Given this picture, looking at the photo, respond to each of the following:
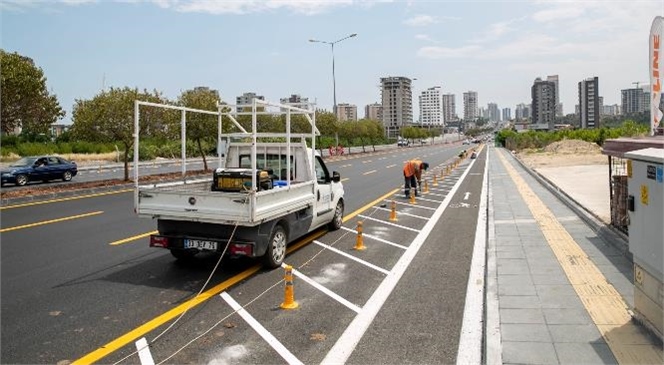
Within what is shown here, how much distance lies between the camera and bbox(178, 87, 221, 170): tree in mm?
29781

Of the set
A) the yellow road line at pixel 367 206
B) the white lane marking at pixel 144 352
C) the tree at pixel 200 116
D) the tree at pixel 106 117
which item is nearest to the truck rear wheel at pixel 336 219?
the yellow road line at pixel 367 206

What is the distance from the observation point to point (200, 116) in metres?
29.6

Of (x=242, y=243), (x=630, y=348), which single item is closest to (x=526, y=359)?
(x=630, y=348)

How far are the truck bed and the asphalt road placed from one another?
3.15 ft

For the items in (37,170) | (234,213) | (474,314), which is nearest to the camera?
(474,314)

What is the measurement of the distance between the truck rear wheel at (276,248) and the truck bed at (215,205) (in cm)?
35

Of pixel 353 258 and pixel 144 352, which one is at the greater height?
pixel 353 258

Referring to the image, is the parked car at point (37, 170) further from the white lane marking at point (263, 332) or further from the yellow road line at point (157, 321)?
the white lane marking at point (263, 332)

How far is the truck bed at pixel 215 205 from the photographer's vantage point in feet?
25.3

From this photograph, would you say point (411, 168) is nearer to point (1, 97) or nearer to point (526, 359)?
point (526, 359)

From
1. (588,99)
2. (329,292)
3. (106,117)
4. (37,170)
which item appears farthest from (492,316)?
(588,99)

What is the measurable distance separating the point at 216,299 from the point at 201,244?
4.28ft

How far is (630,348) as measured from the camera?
16.5 feet

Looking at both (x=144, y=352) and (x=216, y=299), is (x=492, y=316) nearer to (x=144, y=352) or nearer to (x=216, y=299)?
(x=216, y=299)
